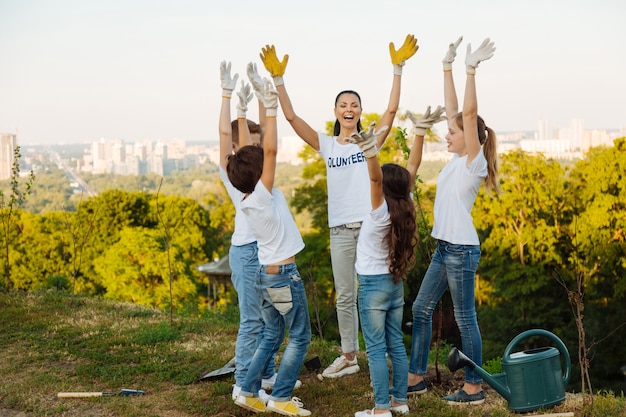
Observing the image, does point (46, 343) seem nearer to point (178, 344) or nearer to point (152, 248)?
point (178, 344)

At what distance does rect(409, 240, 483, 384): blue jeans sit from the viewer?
4.74 metres

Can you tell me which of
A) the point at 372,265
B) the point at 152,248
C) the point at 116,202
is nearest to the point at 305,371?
the point at 372,265

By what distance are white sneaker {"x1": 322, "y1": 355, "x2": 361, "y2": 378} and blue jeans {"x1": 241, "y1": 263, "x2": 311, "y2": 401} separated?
1020mm

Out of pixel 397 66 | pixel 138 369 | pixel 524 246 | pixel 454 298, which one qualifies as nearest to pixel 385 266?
pixel 454 298

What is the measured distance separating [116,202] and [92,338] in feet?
93.0

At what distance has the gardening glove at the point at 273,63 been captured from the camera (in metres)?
5.18

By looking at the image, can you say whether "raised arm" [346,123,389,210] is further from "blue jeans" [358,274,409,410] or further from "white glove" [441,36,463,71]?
"white glove" [441,36,463,71]

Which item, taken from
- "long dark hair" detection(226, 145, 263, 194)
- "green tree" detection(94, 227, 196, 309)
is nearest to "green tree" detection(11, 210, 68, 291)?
"green tree" detection(94, 227, 196, 309)

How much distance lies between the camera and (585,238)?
20.5m

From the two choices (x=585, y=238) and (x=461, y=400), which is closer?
(x=461, y=400)

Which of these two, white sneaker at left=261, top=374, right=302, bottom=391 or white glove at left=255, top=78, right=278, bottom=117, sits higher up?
white glove at left=255, top=78, right=278, bottom=117

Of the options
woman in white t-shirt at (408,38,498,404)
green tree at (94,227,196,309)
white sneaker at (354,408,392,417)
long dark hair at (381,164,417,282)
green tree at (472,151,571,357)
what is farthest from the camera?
green tree at (94,227,196,309)

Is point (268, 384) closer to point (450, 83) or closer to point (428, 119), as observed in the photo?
point (428, 119)

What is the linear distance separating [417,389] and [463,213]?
139 centimetres
